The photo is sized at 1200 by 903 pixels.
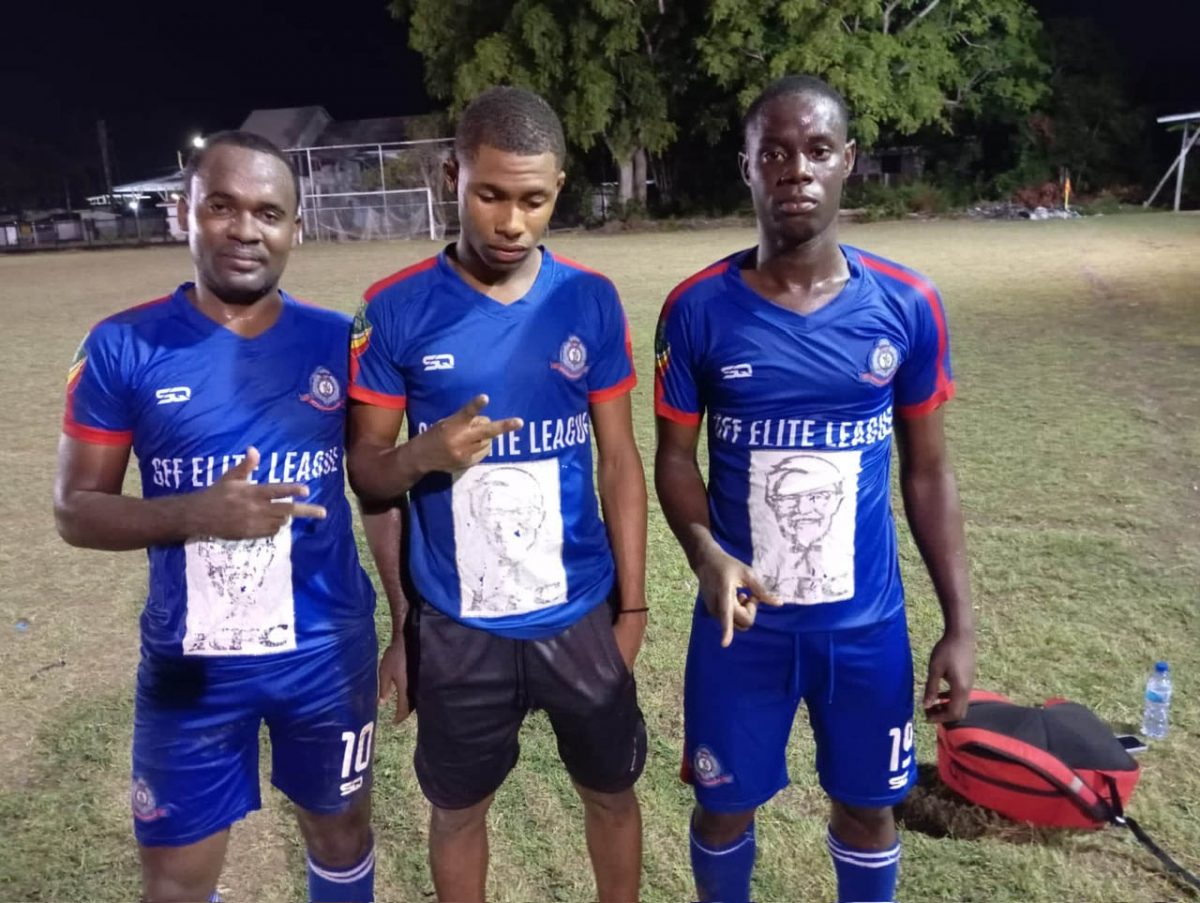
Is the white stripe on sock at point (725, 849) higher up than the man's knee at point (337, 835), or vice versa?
the man's knee at point (337, 835)

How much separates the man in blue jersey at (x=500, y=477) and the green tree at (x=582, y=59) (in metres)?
29.7

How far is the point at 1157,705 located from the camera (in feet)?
11.7

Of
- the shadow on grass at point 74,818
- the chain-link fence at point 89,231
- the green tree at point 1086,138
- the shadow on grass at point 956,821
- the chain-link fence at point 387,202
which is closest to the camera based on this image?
the shadow on grass at point 74,818

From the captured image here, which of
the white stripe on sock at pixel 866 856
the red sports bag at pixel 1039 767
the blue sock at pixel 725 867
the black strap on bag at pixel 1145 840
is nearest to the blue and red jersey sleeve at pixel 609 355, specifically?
the blue sock at pixel 725 867

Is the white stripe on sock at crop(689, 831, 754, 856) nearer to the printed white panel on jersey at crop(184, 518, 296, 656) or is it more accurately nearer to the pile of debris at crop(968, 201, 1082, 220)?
the printed white panel on jersey at crop(184, 518, 296, 656)

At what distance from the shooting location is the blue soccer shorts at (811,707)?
2.37 metres

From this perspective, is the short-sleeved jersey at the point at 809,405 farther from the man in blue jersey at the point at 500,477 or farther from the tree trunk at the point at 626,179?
the tree trunk at the point at 626,179

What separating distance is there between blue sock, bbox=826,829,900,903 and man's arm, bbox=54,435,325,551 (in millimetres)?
A: 1560

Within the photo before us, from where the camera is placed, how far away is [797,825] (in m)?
3.12

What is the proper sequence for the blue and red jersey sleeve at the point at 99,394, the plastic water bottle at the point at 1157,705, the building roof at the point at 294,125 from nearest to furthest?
1. the blue and red jersey sleeve at the point at 99,394
2. the plastic water bottle at the point at 1157,705
3. the building roof at the point at 294,125

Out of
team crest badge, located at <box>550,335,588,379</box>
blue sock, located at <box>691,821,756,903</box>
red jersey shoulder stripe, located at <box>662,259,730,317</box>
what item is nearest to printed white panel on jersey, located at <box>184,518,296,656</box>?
team crest badge, located at <box>550,335,588,379</box>

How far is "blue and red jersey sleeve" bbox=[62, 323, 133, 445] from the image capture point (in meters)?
2.19

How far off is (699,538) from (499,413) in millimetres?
546

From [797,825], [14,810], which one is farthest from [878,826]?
[14,810]
